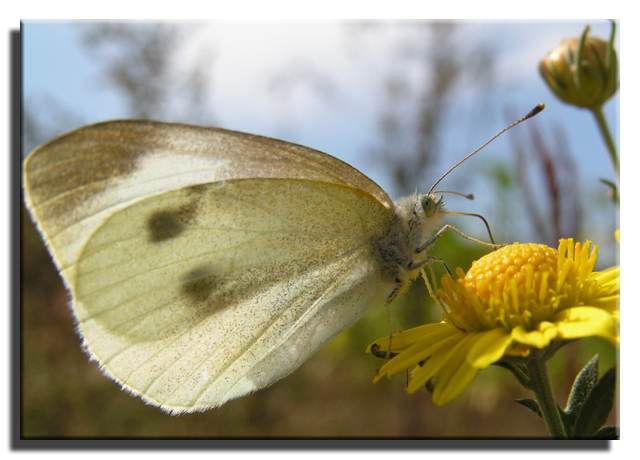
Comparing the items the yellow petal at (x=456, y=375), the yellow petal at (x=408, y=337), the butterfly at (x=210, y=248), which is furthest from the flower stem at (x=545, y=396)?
the butterfly at (x=210, y=248)

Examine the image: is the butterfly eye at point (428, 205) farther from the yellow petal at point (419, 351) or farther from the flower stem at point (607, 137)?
the flower stem at point (607, 137)

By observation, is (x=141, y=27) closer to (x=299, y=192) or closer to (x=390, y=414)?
(x=299, y=192)

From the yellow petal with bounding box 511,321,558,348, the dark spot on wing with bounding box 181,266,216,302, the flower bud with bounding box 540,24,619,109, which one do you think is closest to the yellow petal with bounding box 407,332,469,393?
the yellow petal with bounding box 511,321,558,348

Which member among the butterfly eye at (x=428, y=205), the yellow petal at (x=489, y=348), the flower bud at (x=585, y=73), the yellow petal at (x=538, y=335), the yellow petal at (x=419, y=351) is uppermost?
the flower bud at (x=585, y=73)

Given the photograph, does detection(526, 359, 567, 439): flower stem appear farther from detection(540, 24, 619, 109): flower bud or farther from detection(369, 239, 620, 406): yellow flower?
detection(540, 24, 619, 109): flower bud

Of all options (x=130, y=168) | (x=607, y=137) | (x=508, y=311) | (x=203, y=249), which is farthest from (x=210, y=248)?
(x=607, y=137)

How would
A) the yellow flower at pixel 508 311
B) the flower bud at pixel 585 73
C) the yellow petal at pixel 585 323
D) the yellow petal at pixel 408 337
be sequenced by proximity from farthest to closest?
the flower bud at pixel 585 73 < the yellow petal at pixel 408 337 < the yellow flower at pixel 508 311 < the yellow petal at pixel 585 323

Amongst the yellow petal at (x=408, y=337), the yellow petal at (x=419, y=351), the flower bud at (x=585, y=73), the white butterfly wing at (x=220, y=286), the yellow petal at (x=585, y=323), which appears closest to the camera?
the yellow petal at (x=585, y=323)

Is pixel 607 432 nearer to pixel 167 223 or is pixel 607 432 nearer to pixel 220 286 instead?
pixel 220 286
